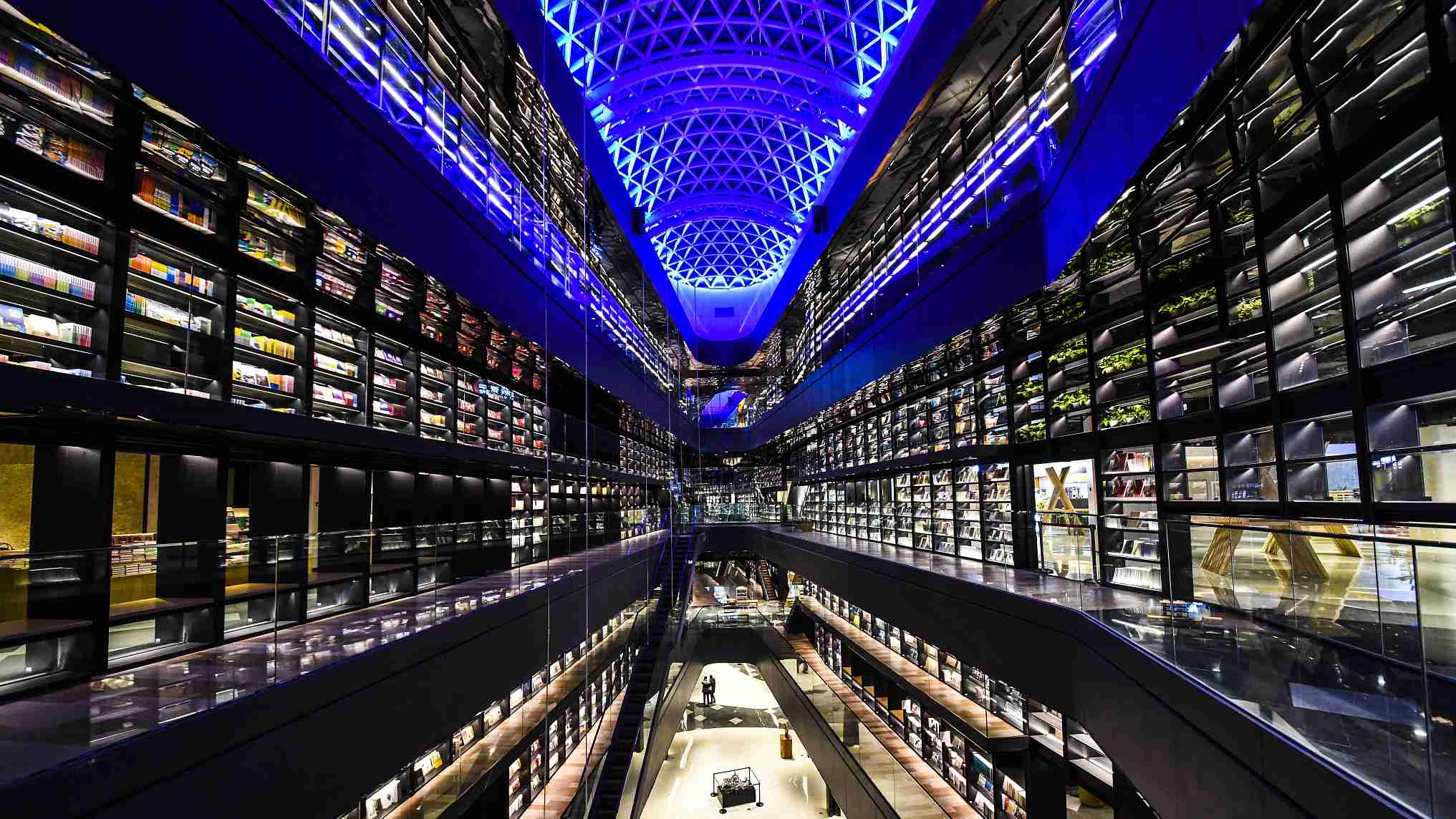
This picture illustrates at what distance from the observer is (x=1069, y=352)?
891 cm

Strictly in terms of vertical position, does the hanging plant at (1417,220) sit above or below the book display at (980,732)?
above

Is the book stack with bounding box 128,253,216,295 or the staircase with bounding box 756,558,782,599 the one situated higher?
the book stack with bounding box 128,253,216,295

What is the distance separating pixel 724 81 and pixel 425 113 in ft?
32.2

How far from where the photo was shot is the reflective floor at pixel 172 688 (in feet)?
8.13

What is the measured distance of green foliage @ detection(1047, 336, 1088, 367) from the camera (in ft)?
28.2

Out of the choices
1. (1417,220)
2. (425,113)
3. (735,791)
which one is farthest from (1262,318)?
(735,791)

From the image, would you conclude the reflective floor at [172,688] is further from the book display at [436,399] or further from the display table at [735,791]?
the display table at [735,791]

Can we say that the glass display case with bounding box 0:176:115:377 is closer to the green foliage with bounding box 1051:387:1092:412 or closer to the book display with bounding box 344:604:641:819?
the book display with bounding box 344:604:641:819

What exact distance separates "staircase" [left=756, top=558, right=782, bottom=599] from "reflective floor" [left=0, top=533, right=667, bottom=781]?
2331 centimetres

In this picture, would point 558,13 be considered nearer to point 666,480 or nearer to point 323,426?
point 323,426

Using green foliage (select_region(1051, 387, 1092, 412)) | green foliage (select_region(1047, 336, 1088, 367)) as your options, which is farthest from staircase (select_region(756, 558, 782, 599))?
green foliage (select_region(1047, 336, 1088, 367))

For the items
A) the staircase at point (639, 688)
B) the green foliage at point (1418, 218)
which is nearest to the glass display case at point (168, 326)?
the staircase at point (639, 688)

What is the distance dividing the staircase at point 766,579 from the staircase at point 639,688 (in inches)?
508

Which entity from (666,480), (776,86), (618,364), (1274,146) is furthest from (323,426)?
(666,480)
